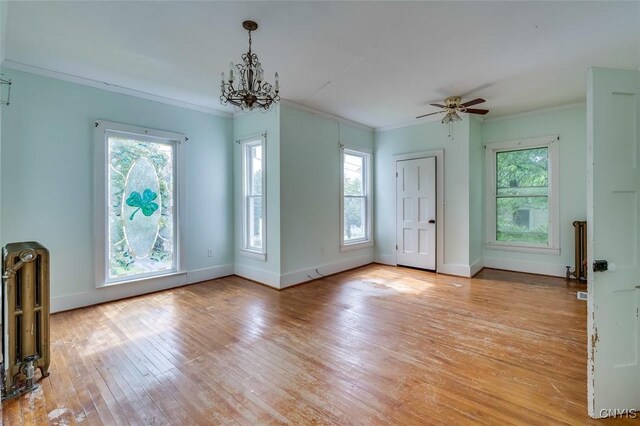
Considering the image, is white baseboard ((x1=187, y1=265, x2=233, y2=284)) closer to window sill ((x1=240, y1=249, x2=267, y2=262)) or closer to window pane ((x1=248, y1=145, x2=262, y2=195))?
window sill ((x1=240, y1=249, x2=267, y2=262))

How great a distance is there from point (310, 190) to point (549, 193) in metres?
3.91

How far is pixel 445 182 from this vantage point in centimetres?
517

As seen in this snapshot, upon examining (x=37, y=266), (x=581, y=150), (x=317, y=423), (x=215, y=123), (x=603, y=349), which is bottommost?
(x=317, y=423)

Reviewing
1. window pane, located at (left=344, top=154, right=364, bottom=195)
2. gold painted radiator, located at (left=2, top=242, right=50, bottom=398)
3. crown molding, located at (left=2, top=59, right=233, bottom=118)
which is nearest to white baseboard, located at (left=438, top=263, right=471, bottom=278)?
window pane, located at (left=344, top=154, right=364, bottom=195)

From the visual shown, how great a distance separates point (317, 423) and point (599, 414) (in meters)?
1.61

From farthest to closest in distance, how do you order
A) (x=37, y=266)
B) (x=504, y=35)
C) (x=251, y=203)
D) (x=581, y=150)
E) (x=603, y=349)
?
(x=251, y=203) → (x=581, y=150) → (x=504, y=35) → (x=37, y=266) → (x=603, y=349)

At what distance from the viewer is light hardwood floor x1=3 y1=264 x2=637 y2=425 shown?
1.80 m

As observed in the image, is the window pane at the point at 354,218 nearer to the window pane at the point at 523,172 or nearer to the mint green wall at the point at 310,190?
the mint green wall at the point at 310,190

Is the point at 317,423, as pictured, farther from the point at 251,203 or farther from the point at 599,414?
the point at 251,203

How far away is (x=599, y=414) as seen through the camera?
5.59 ft

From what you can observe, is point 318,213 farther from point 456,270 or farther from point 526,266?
point 526,266

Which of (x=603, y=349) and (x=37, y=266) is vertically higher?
(x=37, y=266)

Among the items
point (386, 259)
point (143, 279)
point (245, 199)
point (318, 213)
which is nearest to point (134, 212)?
point (143, 279)

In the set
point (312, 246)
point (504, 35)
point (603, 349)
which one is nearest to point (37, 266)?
point (312, 246)
